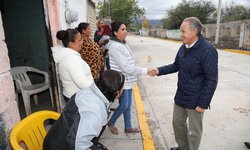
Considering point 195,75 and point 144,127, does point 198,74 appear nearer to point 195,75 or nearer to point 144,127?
point 195,75

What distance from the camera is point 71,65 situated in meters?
2.65

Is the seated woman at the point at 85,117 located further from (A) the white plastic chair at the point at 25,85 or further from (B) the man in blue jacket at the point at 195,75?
(A) the white plastic chair at the point at 25,85

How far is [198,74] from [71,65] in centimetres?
153

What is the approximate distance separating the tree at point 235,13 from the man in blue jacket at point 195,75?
106 feet

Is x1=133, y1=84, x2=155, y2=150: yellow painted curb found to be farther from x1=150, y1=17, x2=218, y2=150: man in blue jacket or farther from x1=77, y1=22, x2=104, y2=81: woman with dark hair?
x1=77, y1=22, x2=104, y2=81: woman with dark hair

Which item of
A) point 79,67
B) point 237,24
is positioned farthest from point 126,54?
point 237,24

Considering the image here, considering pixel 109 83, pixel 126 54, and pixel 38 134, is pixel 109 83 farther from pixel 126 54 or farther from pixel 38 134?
pixel 126 54

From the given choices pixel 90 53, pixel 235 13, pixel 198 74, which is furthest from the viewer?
pixel 235 13

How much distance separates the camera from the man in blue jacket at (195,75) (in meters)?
2.34

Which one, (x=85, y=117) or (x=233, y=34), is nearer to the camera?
(x=85, y=117)

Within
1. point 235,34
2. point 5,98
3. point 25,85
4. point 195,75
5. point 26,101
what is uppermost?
point 235,34

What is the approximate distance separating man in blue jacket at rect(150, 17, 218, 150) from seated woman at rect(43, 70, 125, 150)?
1020mm

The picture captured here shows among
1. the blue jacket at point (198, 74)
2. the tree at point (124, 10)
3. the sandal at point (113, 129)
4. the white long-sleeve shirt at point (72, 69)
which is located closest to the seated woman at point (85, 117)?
the white long-sleeve shirt at point (72, 69)

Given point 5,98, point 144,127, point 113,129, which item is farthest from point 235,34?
point 5,98
